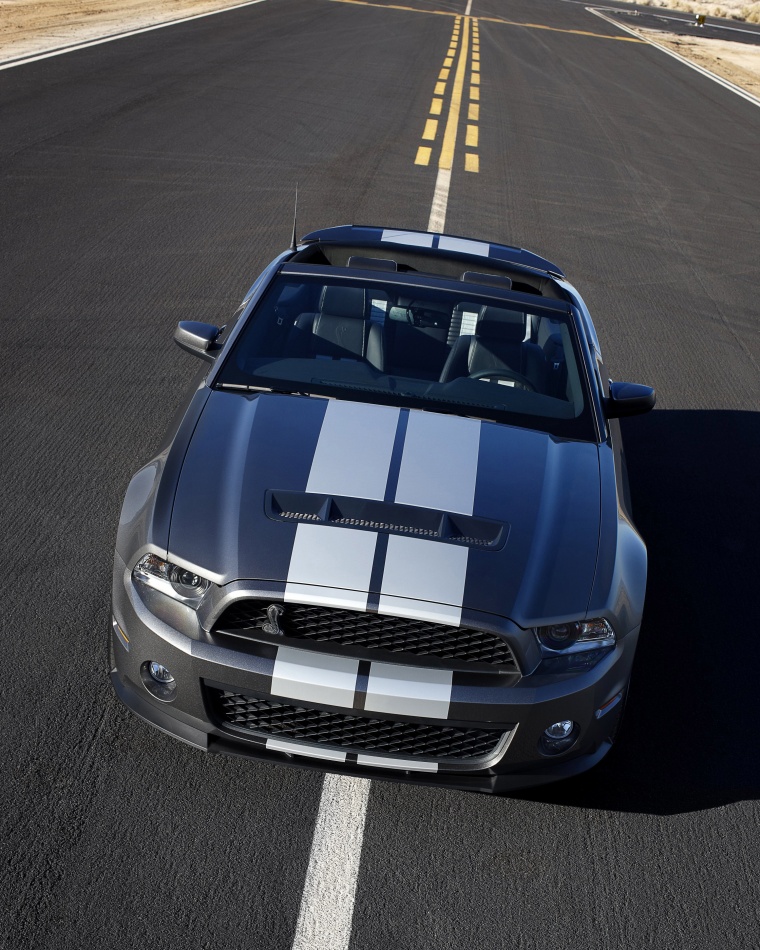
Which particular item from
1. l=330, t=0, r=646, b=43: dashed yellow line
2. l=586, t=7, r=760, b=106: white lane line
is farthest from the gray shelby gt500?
l=330, t=0, r=646, b=43: dashed yellow line

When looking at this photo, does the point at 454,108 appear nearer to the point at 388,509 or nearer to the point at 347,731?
the point at 388,509

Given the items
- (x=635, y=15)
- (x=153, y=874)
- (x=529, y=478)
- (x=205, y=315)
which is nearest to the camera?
(x=153, y=874)

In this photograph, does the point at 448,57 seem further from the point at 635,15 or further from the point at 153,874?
the point at 635,15

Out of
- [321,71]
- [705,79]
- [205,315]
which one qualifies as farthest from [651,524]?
[705,79]

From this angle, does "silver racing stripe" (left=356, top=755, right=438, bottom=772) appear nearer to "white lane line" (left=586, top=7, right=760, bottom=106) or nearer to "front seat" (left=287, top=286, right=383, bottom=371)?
"front seat" (left=287, top=286, right=383, bottom=371)

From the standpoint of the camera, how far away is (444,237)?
584cm

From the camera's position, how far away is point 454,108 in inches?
726

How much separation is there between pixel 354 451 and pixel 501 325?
134 centimetres

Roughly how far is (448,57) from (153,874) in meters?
25.1

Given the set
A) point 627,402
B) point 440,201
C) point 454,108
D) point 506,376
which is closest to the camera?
point 627,402

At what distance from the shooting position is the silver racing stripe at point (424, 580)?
3.10 metres

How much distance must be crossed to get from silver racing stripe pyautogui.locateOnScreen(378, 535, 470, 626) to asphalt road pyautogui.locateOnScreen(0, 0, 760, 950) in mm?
853

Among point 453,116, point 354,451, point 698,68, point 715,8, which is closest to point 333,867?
point 354,451

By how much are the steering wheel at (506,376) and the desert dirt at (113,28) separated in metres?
16.9
